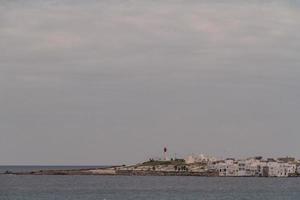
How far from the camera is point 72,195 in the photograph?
133 metres

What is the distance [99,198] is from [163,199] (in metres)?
11.7

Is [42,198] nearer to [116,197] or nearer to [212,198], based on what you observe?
[116,197]

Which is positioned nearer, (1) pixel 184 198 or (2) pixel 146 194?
(1) pixel 184 198

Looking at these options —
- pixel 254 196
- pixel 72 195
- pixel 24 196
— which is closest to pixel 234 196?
pixel 254 196

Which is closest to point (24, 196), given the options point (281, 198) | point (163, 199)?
point (163, 199)

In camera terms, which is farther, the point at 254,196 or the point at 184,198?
the point at 254,196

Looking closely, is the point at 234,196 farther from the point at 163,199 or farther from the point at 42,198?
the point at 42,198

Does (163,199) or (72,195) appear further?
Result: (72,195)

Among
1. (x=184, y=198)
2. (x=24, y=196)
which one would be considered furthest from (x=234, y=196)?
(x=24, y=196)

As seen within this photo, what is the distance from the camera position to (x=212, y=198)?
12938cm

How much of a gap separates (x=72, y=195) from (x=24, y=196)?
884 cm

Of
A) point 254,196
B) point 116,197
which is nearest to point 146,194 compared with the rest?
point 116,197

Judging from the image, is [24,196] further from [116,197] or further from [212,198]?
[212,198]

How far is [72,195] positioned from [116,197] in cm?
955
